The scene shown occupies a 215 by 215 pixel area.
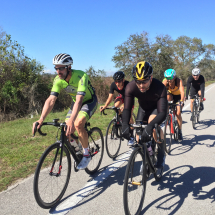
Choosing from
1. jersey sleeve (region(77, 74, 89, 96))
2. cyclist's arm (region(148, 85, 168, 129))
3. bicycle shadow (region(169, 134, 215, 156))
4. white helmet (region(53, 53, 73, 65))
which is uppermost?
white helmet (region(53, 53, 73, 65))

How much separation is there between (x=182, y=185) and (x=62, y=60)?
2.98 meters

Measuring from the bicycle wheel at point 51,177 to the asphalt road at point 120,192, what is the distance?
0.13 meters

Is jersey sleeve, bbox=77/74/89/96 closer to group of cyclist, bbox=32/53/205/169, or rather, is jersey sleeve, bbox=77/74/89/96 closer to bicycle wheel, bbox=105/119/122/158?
group of cyclist, bbox=32/53/205/169

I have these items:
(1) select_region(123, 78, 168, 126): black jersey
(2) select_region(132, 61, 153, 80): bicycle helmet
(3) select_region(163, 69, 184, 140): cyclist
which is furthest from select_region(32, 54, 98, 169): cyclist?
(3) select_region(163, 69, 184, 140): cyclist

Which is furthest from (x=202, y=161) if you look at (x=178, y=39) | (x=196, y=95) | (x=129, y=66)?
(x=178, y=39)

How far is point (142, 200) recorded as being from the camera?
2.94 m

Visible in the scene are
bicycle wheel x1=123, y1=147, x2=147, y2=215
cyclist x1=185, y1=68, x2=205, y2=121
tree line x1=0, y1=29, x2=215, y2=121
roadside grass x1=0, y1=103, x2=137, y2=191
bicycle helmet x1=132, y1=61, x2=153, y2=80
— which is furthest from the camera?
tree line x1=0, y1=29, x2=215, y2=121

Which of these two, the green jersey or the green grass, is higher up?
the green jersey

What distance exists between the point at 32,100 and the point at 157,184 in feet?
43.9

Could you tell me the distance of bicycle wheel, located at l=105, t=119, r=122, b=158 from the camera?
4.91 m

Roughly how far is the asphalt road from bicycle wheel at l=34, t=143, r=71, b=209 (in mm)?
130

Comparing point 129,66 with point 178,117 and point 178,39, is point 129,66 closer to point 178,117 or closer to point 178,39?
point 178,117

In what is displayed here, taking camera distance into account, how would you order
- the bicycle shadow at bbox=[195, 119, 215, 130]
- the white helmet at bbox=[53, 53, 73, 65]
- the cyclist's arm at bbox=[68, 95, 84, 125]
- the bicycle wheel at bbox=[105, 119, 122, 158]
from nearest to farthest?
1. the cyclist's arm at bbox=[68, 95, 84, 125]
2. the white helmet at bbox=[53, 53, 73, 65]
3. the bicycle wheel at bbox=[105, 119, 122, 158]
4. the bicycle shadow at bbox=[195, 119, 215, 130]

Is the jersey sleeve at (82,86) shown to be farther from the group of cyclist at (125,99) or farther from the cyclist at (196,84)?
the cyclist at (196,84)
